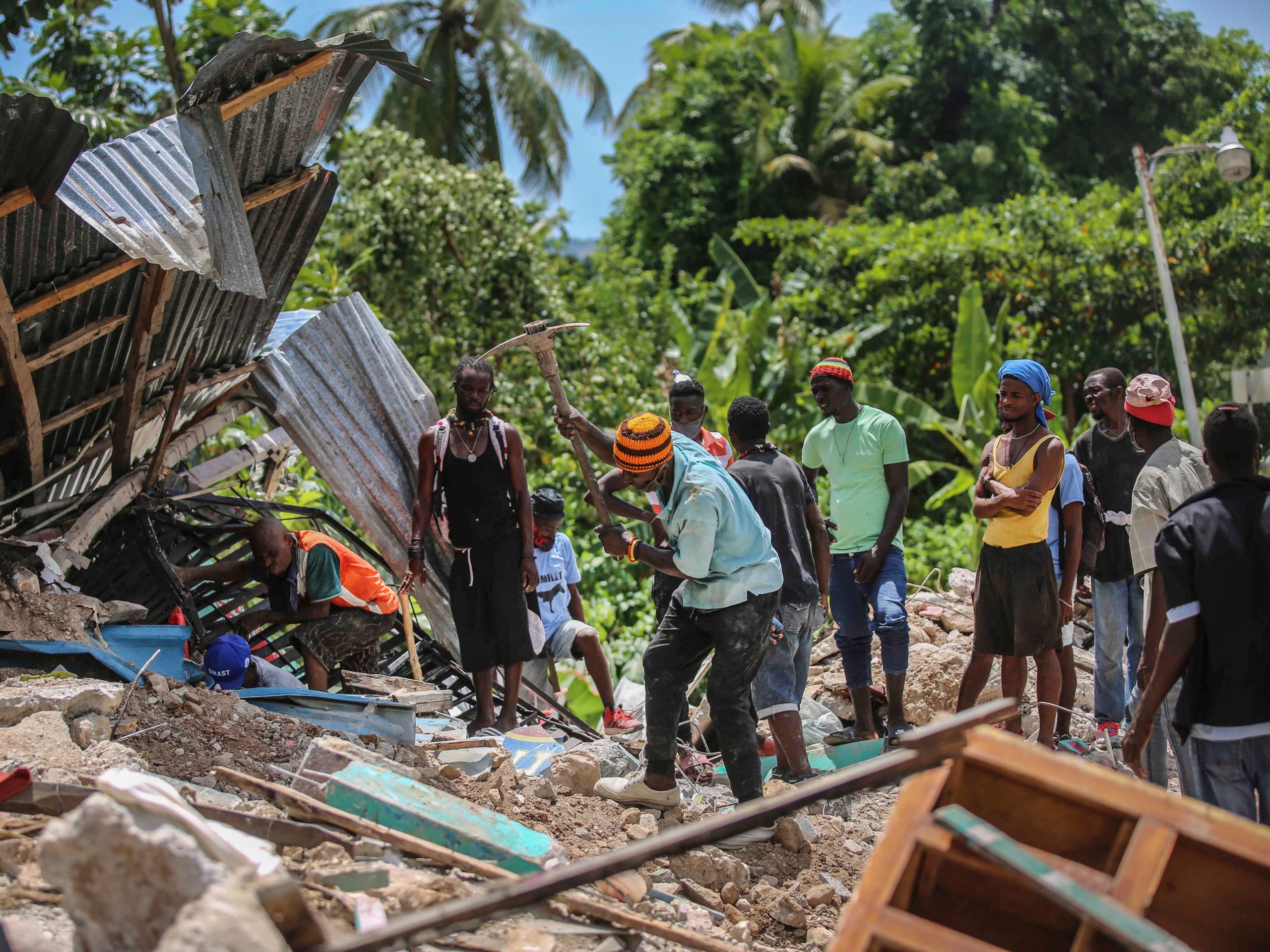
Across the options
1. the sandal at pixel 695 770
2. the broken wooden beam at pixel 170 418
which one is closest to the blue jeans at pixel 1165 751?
the sandal at pixel 695 770

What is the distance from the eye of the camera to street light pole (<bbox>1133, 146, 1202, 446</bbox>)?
458 inches

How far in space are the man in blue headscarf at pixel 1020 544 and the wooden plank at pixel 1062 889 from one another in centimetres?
278

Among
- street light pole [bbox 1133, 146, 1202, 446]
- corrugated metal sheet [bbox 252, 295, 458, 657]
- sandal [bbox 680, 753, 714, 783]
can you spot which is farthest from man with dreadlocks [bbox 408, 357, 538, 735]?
street light pole [bbox 1133, 146, 1202, 446]

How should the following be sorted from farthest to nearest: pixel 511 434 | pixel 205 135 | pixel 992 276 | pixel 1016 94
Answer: pixel 1016 94 < pixel 992 276 < pixel 511 434 < pixel 205 135

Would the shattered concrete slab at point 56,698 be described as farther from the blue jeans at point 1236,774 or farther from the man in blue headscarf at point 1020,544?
the blue jeans at point 1236,774

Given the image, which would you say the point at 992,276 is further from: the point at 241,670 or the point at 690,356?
the point at 241,670

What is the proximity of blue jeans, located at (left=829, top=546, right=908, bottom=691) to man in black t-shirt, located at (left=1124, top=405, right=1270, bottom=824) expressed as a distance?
2.25m

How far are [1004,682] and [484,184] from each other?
10.4 meters

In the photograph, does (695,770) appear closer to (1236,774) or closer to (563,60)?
(1236,774)

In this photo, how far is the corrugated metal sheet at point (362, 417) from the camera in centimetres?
653

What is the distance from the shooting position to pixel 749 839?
435 cm

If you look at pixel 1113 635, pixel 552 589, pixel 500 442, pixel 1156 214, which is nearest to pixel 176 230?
pixel 500 442

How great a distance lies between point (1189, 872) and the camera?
8.02 feet

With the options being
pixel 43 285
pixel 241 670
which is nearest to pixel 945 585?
pixel 241 670
